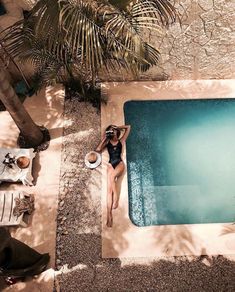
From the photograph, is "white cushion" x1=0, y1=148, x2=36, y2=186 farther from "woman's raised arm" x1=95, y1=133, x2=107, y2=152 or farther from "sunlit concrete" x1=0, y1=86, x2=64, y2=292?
"woman's raised arm" x1=95, y1=133, x2=107, y2=152

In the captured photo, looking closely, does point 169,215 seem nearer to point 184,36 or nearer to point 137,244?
point 137,244

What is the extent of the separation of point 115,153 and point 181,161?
1.27 m

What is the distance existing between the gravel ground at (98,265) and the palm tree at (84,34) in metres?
1.62

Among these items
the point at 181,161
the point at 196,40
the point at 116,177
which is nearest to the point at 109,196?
the point at 116,177

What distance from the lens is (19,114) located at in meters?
5.31

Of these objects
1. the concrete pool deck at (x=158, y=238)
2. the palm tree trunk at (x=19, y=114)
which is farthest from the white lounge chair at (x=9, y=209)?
the concrete pool deck at (x=158, y=238)

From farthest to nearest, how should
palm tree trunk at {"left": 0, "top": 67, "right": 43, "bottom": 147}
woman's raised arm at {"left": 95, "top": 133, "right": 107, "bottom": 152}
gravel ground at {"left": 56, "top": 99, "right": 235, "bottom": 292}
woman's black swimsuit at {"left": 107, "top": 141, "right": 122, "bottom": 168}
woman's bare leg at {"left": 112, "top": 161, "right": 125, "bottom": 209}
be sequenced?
1. woman's raised arm at {"left": 95, "top": 133, "right": 107, "bottom": 152}
2. woman's black swimsuit at {"left": 107, "top": 141, "right": 122, "bottom": 168}
3. woman's bare leg at {"left": 112, "top": 161, "right": 125, "bottom": 209}
4. gravel ground at {"left": 56, "top": 99, "right": 235, "bottom": 292}
5. palm tree trunk at {"left": 0, "top": 67, "right": 43, "bottom": 147}

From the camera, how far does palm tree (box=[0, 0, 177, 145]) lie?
4008mm

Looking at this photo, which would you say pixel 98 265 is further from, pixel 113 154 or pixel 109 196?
pixel 113 154

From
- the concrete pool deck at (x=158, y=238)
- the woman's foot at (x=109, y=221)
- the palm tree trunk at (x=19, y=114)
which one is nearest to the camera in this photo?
the palm tree trunk at (x=19, y=114)

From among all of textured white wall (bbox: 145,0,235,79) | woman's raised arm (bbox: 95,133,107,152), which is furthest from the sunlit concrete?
textured white wall (bbox: 145,0,235,79)

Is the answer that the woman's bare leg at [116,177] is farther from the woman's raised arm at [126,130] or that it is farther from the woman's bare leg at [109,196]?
the woman's raised arm at [126,130]

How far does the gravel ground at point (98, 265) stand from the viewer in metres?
5.00

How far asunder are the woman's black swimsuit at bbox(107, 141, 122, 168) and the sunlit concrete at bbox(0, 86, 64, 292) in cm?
97
